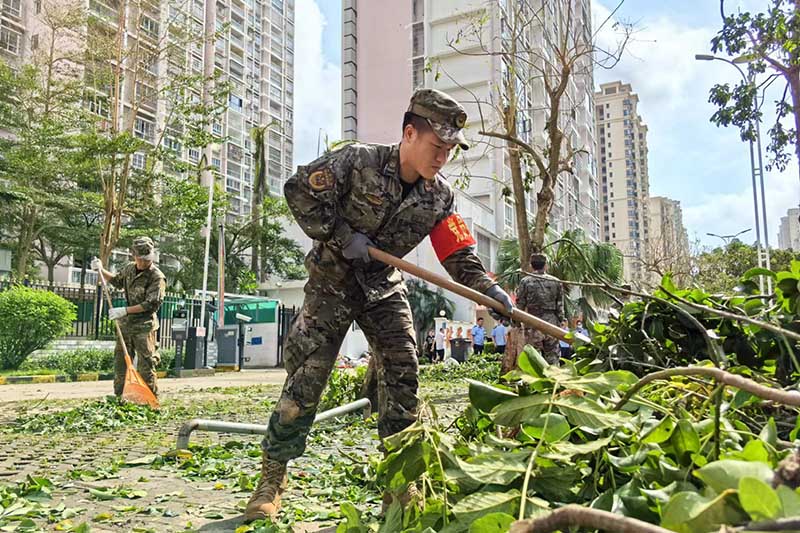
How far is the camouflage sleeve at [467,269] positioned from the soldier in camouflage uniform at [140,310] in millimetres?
5318

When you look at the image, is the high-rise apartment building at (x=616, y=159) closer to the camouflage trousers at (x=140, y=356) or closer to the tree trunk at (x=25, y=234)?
the tree trunk at (x=25, y=234)

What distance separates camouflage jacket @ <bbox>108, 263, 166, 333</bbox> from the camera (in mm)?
7492

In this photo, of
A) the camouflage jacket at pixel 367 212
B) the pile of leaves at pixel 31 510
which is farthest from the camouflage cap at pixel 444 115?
the pile of leaves at pixel 31 510

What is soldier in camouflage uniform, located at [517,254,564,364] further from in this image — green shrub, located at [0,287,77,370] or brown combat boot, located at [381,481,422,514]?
green shrub, located at [0,287,77,370]

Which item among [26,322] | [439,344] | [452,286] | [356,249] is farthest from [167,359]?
[452,286]

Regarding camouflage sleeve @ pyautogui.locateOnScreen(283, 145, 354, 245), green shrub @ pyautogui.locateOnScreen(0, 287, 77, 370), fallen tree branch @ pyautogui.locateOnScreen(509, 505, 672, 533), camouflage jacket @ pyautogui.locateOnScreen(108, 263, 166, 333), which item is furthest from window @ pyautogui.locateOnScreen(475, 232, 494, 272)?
fallen tree branch @ pyautogui.locateOnScreen(509, 505, 672, 533)

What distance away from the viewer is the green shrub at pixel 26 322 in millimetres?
14977

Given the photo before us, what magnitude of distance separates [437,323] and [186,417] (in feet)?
56.4

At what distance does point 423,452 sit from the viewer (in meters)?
1.23

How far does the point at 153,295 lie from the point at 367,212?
536 cm

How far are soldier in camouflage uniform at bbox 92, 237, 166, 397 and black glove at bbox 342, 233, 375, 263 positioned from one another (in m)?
5.33

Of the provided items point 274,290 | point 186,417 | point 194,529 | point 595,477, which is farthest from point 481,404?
point 274,290

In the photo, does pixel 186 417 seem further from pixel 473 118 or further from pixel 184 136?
pixel 473 118

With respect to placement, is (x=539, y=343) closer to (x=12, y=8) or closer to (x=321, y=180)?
(x=321, y=180)
